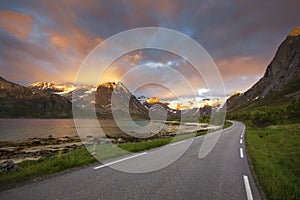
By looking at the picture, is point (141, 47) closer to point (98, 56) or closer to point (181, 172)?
point (98, 56)

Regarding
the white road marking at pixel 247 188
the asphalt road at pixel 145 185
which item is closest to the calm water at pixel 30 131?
the asphalt road at pixel 145 185

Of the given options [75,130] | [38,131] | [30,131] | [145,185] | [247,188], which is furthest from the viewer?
[75,130]

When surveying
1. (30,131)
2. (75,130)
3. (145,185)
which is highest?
(145,185)

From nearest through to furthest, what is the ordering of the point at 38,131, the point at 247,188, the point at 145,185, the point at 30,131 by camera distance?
the point at 145,185, the point at 247,188, the point at 30,131, the point at 38,131

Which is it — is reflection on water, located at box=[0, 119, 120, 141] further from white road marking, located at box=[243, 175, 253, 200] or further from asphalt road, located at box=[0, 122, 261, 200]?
white road marking, located at box=[243, 175, 253, 200]

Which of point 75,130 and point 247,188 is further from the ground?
point 247,188

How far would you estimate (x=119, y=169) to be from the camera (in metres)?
7.69

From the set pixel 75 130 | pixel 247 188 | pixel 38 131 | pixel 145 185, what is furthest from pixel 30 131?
pixel 247 188

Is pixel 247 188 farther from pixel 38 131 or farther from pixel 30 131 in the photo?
pixel 30 131

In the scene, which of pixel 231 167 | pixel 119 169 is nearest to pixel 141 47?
pixel 119 169

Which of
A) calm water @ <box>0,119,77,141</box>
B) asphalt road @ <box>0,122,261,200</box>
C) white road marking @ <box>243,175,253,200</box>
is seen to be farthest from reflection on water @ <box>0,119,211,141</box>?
white road marking @ <box>243,175,253,200</box>

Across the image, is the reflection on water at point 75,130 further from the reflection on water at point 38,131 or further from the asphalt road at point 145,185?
the asphalt road at point 145,185

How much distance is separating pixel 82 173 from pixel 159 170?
283 centimetres

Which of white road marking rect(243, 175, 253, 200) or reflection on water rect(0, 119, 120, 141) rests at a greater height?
white road marking rect(243, 175, 253, 200)
